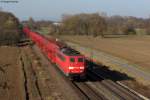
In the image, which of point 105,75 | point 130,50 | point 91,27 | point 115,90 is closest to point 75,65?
point 115,90

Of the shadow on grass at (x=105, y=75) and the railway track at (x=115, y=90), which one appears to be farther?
the shadow on grass at (x=105, y=75)

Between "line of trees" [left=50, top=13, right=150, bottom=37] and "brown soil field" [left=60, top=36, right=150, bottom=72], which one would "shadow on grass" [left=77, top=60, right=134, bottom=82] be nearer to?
"brown soil field" [left=60, top=36, right=150, bottom=72]

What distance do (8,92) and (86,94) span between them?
5.44 metres

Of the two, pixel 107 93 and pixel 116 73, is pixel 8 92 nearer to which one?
pixel 107 93

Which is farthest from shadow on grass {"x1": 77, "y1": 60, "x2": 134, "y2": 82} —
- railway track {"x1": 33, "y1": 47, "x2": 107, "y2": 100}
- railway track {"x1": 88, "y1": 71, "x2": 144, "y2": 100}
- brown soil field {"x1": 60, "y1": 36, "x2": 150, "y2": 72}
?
brown soil field {"x1": 60, "y1": 36, "x2": 150, "y2": 72}

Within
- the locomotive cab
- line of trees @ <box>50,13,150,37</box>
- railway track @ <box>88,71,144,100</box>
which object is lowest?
line of trees @ <box>50,13,150,37</box>

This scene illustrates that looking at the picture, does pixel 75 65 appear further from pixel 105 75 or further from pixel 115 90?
pixel 105 75

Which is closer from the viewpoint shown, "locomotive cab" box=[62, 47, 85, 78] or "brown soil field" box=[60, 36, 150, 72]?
"locomotive cab" box=[62, 47, 85, 78]

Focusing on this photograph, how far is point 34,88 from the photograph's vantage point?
91.1ft

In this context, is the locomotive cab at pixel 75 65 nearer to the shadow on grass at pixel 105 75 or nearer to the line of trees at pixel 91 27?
the shadow on grass at pixel 105 75

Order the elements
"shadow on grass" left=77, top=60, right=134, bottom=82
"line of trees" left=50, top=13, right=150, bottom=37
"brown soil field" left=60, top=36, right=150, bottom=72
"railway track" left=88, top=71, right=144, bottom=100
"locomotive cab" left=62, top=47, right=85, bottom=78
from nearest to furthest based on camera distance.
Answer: "railway track" left=88, top=71, right=144, bottom=100 < "locomotive cab" left=62, top=47, right=85, bottom=78 < "shadow on grass" left=77, top=60, right=134, bottom=82 < "brown soil field" left=60, top=36, right=150, bottom=72 < "line of trees" left=50, top=13, right=150, bottom=37

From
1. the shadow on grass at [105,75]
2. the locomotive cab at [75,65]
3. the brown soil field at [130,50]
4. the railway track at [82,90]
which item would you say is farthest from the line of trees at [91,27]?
the locomotive cab at [75,65]

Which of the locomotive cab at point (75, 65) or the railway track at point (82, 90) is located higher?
the locomotive cab at point (75, 65)

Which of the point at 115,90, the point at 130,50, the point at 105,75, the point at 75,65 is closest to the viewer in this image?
the point at 115,90
